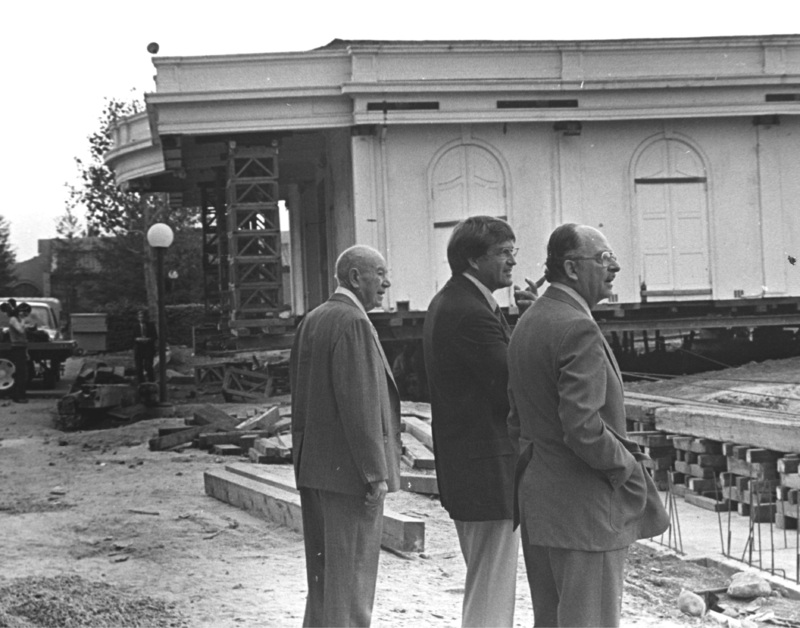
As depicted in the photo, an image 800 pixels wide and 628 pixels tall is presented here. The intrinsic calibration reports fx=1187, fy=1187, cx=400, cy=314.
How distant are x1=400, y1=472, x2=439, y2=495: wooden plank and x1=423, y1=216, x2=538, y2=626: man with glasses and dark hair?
5308mm

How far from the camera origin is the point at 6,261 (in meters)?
64.5

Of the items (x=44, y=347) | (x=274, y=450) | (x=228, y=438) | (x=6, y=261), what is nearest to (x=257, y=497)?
(x=274, y=450)

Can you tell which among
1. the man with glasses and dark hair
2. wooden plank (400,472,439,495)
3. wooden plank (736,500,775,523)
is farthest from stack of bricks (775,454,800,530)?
the man with glasses and dark hair

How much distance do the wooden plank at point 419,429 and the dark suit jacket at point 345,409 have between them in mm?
7280

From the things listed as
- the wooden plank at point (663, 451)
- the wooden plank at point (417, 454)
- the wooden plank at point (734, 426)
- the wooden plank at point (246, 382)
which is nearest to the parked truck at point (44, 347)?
the wooden plank at point (246, 382)

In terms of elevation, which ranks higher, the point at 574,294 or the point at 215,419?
the point at 574,294

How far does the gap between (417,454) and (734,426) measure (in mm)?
3213

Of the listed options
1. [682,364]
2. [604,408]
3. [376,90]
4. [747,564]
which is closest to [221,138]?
[376,90]

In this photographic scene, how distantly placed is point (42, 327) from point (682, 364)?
1752 cm

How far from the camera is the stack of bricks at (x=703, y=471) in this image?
36.9ft

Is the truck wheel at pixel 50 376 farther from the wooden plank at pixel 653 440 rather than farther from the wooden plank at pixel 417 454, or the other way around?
the wooden plank at pixel 653 440

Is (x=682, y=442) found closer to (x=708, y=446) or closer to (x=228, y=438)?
(x=708, y=446)

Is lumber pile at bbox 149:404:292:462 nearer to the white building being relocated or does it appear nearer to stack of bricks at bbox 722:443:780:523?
stack of bricks at bbox 722:443:780:523

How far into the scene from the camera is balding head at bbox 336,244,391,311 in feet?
18.4
